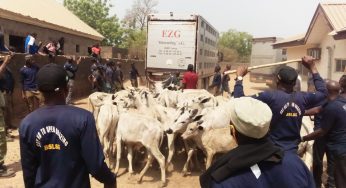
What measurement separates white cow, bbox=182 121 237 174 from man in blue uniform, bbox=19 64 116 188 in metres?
4.40

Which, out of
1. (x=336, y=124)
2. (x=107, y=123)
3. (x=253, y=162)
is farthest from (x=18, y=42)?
(x=253, y=162)

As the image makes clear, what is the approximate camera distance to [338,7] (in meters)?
17.2

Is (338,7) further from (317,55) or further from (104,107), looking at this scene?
(104,107)

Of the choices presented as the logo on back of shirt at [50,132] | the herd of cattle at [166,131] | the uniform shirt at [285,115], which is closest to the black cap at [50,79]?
the logo on back of shirt at [50,132]

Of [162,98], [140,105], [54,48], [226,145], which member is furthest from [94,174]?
[54,48]

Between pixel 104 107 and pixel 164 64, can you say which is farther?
pixel 164 64

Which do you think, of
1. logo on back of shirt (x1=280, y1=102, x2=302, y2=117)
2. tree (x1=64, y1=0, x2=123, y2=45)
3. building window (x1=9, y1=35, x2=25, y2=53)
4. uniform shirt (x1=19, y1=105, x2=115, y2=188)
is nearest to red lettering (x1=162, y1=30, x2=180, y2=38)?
building window (x1=9, y1=35, x2=25, y2=53)

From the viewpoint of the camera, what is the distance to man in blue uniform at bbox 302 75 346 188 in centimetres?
509

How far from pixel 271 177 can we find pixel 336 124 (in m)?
3.49

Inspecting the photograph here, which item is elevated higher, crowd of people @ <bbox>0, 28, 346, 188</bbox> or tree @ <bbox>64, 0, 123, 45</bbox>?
tree @ <bbox>64, 0, 123, 45</bbox>

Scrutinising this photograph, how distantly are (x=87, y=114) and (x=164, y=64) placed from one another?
12.9m

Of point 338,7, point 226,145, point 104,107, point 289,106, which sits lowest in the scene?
point 226,145

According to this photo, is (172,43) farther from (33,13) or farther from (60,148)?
(60,148)

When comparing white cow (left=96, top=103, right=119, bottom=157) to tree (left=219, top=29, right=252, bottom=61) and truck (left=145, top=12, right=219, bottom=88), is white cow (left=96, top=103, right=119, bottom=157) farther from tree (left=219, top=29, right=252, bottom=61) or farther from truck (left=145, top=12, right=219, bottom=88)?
tree (left=219, top=29, right=252, bottom=61)
